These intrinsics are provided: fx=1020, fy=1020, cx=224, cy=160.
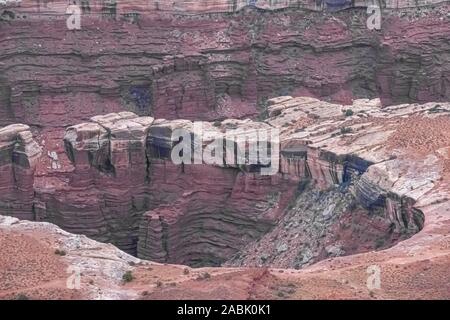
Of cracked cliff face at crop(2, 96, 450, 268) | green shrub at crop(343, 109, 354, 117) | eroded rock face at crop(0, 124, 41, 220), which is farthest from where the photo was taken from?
green shrub at crop(343, 109, 354, 117)

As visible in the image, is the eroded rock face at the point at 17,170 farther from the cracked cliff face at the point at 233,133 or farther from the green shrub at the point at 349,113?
the green shrub at the point at 349,113

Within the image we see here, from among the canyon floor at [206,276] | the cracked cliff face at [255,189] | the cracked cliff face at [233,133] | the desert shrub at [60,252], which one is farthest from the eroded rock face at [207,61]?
the desert shrub at [60,252]

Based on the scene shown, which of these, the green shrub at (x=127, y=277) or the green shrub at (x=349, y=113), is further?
the green shrub at (x=349, y=113)

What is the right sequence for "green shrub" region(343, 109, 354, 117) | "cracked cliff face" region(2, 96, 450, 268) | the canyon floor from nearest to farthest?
the canyon floor → "cracked cliff face" region(2, 96, 450, 268) → "green shrub" region(343, 109, 354, 117)

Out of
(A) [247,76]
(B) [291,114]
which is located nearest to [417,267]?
(B) [291,114]

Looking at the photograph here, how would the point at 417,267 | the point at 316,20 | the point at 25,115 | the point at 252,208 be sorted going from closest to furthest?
the point at 417,267
the point at 252,208
the point at 25,115
the point at 316,20

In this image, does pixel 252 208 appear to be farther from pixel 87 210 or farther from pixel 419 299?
pixel 419 299

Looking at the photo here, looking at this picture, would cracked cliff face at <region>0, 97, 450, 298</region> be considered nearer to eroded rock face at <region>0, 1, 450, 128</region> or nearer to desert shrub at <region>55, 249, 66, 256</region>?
desert shrub at <region>55, 249, 66, 256</region>

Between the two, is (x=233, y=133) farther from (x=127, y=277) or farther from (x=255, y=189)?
(x=127, y=277)

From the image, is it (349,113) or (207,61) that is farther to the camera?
(207,61)

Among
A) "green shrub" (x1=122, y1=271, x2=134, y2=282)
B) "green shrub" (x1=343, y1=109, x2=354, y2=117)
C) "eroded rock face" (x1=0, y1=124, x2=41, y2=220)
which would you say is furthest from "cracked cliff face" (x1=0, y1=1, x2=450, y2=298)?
"green shrub" (x1=122, y1=271, x2=134, y2=282)

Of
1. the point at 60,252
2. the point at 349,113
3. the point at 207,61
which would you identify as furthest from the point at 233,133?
the point at 207,61
